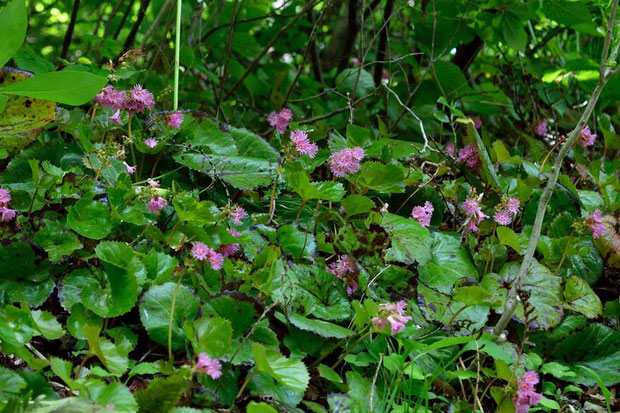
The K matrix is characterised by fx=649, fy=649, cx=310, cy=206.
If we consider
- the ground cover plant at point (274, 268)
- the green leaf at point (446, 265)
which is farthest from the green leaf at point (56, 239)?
the green leaf at point (446, 265)

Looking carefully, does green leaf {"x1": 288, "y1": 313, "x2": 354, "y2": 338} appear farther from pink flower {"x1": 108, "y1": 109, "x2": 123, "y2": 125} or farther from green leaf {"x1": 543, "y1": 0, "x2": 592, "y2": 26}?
green leaf {"x1": 543, "y1": 0, "x2": 592, "y2": 26}

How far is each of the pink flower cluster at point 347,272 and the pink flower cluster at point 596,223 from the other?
27.8 inches

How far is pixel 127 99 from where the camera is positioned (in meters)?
1.79

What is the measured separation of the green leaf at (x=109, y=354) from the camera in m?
1.12

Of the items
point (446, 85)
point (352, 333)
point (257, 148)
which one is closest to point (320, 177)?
point (257, 148)

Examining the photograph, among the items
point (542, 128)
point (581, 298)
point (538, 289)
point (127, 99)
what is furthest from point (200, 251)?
point (542, 128)

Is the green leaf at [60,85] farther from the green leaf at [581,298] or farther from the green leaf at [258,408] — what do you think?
the green leaf at [581,298]

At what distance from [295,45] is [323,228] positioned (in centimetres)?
176

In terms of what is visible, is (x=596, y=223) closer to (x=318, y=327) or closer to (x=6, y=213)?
(x=318, y=327)

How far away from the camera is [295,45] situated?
3361 millimetres

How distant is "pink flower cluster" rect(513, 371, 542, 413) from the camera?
1345 mm

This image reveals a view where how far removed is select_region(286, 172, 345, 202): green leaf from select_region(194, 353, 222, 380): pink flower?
587mm

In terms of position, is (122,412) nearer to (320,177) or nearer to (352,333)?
(352,333)

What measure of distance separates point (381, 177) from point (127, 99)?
74 centimetres
